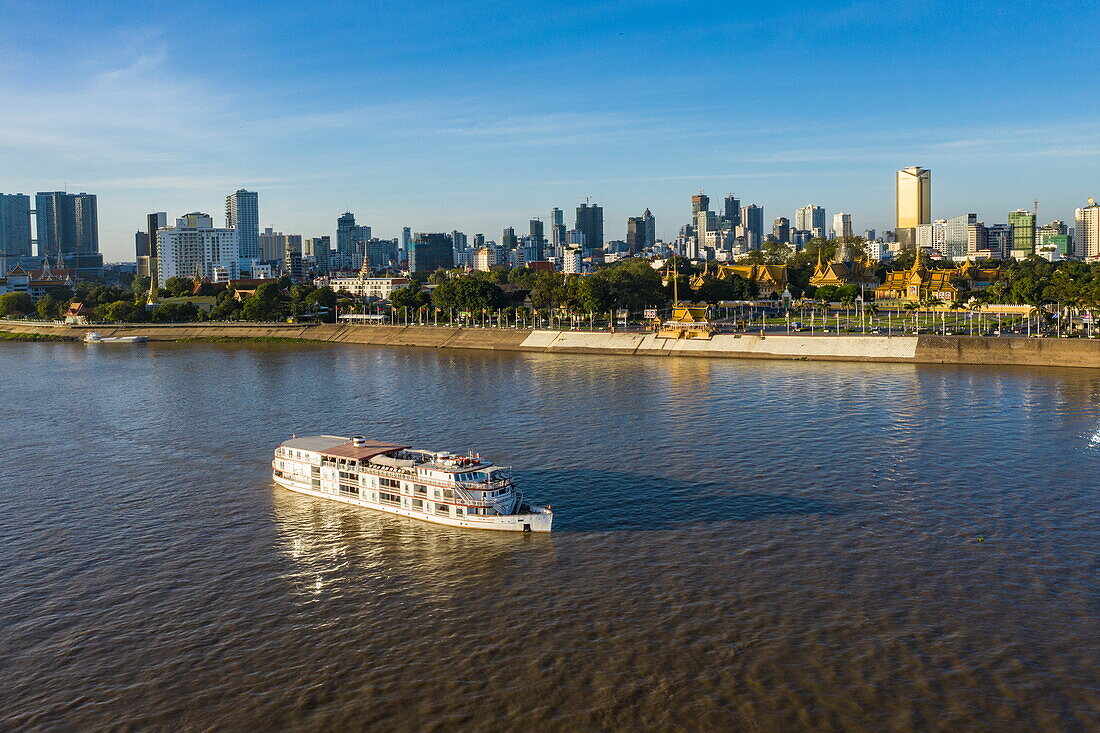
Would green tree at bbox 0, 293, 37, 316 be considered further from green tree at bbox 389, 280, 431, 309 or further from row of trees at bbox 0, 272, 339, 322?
green tree at bbox 389, 280, 431, 309

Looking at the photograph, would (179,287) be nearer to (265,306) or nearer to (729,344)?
(265,306)

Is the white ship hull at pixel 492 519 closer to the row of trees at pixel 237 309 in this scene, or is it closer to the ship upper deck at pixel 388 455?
the ship upper deck at pixel 388 455

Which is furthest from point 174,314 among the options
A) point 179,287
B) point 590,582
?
point 590,582

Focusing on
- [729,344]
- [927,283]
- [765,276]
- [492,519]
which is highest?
[765,276]

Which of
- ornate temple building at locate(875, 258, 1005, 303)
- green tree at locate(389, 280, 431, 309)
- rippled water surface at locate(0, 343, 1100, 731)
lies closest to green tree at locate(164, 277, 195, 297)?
green tree at locate(389, 280, 431, 309)

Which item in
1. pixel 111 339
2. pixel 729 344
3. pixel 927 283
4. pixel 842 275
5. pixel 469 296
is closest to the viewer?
pixel 729 344
